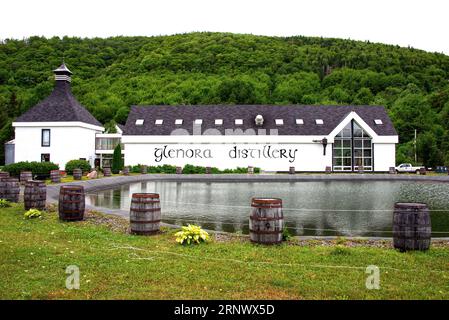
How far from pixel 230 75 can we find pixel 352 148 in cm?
4857

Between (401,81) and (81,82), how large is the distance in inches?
2507

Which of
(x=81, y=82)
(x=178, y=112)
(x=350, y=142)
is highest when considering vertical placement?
(x=81, y=82)

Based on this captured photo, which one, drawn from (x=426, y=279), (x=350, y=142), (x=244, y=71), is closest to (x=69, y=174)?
(x=350, y=142)

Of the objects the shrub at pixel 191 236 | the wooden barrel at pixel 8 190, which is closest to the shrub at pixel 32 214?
the wooden barrel at pixel 8 190

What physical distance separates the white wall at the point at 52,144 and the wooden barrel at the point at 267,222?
36604 millimetres

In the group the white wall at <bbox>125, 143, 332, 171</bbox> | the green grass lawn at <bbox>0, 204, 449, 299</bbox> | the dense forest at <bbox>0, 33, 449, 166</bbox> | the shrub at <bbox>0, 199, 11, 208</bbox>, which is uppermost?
the dense forest at <bbox>0, 33, 449, 166</bbox>

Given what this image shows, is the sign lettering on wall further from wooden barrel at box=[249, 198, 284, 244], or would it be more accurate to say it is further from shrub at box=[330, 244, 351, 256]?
shrub at box=[330, 244, 351, 256]

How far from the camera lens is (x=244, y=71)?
91.5m

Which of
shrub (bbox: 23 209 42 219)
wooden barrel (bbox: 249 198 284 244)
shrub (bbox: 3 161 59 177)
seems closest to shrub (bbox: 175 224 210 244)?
wooden barrel (bbox: 249 198 284 244)

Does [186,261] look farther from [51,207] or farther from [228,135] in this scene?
[228,135]

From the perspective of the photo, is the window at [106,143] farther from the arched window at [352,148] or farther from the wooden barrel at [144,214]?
the wooden barrel at [144,214]

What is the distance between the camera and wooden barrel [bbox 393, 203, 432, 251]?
8656mm

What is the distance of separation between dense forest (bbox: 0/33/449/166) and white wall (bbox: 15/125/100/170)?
25.1 m

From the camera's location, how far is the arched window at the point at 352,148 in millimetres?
44312
